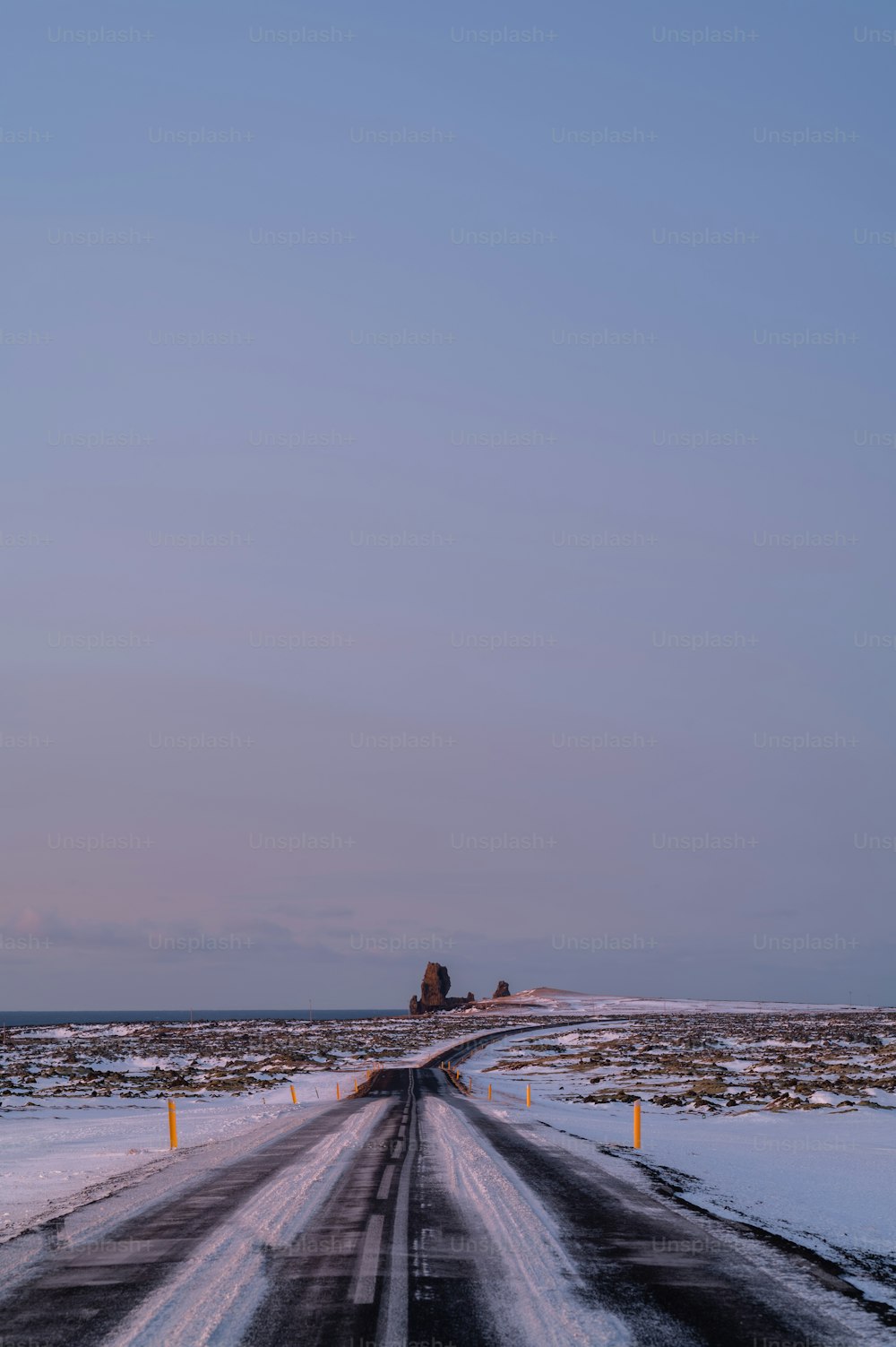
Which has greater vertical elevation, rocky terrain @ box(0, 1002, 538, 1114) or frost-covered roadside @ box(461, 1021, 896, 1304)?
frost-covered roadside @ box(461, 1021, 896, 1304)

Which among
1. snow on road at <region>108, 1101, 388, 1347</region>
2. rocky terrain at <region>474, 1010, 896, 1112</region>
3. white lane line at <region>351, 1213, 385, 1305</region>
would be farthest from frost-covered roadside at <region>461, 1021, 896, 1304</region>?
snow on road at <region>108, 1101, 388, 1347</region>

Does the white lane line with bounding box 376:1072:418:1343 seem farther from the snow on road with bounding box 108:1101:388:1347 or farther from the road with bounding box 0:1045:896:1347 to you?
the snow on road with bounding box 108:1101:388:1347

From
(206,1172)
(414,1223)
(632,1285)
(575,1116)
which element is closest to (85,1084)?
(575,1116)

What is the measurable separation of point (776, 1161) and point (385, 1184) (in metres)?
10.6

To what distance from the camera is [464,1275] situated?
12383mm

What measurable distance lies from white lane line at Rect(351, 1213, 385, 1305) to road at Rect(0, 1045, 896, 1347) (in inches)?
1.5

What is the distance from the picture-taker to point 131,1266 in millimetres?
13297

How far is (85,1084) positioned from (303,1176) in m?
38.7

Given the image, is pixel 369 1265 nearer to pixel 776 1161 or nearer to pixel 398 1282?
pixel 398 1282

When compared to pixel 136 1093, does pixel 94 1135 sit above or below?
above

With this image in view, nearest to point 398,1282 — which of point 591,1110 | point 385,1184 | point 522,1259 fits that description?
A: point 522,1259

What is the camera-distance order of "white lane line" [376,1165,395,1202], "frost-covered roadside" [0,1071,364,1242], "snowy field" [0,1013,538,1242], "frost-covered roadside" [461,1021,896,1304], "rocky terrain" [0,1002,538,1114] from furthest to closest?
"rocky terrain" [0,1002,538,1114] → "snowy field" [0,1013,538,1242] → "frost-covered roadside" [0,1071,364,1242] → "white lane line" [376,1165,395,1202] → "frost-covered roadside" [461,1021,896,1304]

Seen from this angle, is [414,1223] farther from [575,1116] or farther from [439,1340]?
[575,1116]

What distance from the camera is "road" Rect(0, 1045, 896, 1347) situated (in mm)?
10344
